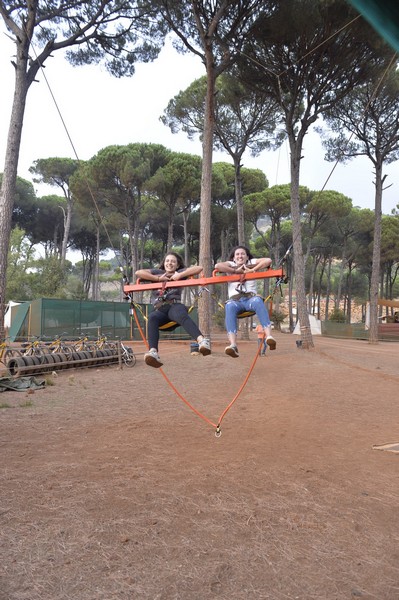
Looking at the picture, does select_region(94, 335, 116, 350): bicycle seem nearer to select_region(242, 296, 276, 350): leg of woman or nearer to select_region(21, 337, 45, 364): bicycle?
select_region(21, 337, 45, 364): bicycle

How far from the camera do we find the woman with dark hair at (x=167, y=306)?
522 centimetres

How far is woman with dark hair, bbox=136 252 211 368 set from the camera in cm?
522

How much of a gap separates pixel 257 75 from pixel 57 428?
1533 cm

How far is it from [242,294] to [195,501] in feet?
7.86

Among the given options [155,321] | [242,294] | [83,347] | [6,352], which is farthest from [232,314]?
[83,347]

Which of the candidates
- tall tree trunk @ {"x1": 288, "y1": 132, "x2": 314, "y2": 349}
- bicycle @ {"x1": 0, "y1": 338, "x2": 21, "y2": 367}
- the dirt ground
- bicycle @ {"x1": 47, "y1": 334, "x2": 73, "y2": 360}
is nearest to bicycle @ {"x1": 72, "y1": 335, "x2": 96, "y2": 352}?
bicycle @ {"x1": 47, "y1": 334, "x2": 73, "y2": 360}

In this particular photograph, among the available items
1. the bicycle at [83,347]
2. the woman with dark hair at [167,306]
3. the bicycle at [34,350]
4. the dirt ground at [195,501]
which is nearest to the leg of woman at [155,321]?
the woman with dark hair at [167,306]

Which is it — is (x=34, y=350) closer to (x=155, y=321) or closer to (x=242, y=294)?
(x=155, y=321)

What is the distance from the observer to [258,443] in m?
6.83

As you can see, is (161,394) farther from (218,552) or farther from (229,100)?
(229,100)

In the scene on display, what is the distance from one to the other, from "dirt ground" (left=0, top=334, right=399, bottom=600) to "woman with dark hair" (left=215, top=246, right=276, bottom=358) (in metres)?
1.75

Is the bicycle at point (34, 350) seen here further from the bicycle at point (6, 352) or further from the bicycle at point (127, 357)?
the bicycle at point (127, 357)

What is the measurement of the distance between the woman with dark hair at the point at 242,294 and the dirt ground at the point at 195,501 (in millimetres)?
1751

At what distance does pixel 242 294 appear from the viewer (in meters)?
5.31
